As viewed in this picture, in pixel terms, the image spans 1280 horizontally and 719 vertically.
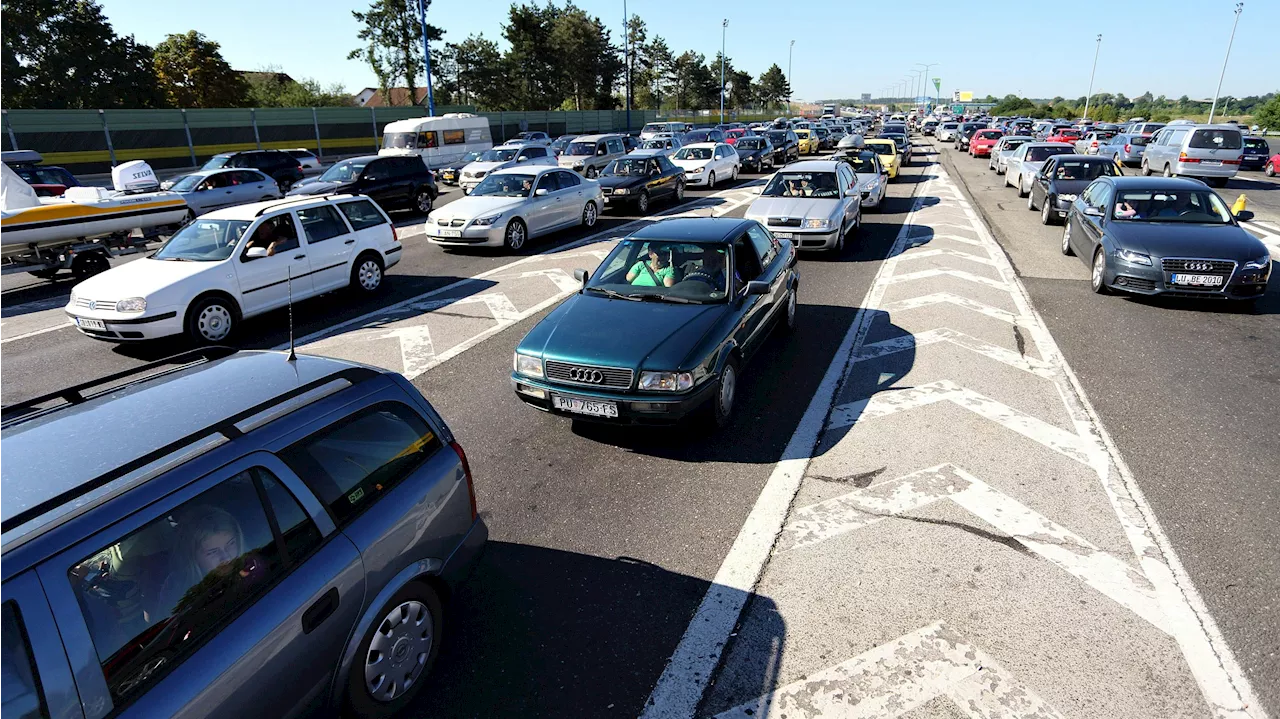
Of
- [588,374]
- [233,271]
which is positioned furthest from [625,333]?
[233,271]

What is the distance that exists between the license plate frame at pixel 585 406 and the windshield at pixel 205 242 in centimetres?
610

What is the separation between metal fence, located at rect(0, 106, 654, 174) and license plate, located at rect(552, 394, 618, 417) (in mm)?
36584

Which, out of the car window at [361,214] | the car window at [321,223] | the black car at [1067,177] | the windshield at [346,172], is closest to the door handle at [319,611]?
the car window at [321,223]

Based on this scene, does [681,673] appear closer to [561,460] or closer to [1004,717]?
[1004,717]

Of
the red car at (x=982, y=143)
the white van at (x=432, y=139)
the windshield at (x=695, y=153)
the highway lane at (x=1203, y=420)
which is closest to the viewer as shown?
the highway lane at (x=1203, y=420)

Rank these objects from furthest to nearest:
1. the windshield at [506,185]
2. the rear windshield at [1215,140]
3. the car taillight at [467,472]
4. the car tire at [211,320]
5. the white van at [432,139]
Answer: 1. the white van at [432,139]
2. the rear windshield at [1215,140]
3. the windshield at [506,185]
4. the car tire at [211,320]
5. the car taillight at [467,472]

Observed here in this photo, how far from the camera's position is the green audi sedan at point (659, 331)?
5.41 metres

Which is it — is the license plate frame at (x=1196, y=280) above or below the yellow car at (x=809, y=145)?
below

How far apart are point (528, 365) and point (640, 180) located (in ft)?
48.5

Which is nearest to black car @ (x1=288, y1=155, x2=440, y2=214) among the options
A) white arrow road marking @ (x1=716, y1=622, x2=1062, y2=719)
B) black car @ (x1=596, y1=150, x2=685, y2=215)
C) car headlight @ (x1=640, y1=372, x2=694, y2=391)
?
black car @ (x1=596, y1=150, x2=685, y2=215)

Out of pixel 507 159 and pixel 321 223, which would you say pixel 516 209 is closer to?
pixel 321 223

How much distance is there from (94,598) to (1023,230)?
18.1 m

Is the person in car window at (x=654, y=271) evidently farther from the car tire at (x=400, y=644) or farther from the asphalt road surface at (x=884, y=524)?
the car tire at (x=400, y=644)

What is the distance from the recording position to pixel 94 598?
213cm
